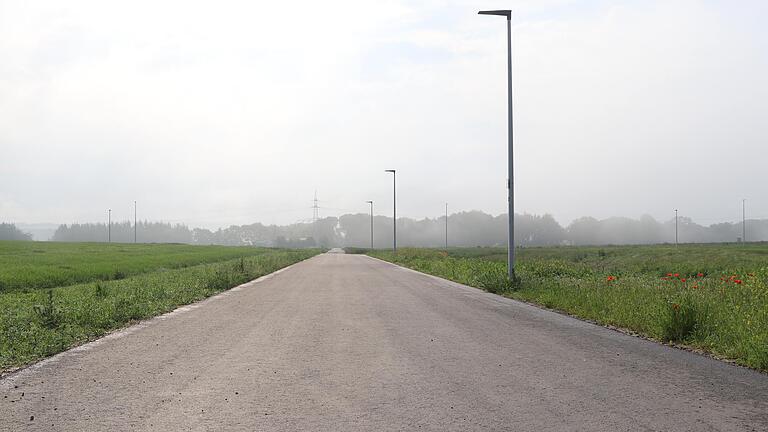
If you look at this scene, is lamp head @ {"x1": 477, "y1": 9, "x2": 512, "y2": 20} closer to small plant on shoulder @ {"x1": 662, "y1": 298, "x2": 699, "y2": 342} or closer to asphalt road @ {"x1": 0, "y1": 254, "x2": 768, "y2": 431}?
asphalt road @ {"x1": 0, "y1": 254, "x2": 768, "y2": 431}

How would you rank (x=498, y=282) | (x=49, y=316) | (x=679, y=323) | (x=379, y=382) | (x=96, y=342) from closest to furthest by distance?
(x=379, y=382), (x=96, y=342), (x=679, y=323), (x=49, y=316), (x=498, y=282)

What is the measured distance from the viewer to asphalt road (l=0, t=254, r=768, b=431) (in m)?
5.20

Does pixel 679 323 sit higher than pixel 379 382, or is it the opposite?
pixel 679 323

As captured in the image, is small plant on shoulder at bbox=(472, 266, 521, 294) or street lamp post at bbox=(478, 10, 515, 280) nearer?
small plant on shoulder at bbox=(472, 266, 521, 294)

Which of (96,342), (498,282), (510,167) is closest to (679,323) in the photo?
(96,342)

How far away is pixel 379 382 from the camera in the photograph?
6617mm

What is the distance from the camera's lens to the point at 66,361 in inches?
310

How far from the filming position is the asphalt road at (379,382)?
520cm

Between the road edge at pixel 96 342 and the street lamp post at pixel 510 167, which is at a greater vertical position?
the street lamp post at pixel 510 167

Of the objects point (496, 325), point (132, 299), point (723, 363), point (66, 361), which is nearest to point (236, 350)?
point (66, 361)

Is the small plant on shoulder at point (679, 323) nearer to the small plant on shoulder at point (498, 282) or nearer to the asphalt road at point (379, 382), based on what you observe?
the asphalt road at point (379, 382)

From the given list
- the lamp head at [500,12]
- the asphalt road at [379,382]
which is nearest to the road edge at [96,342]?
the asphalt road at [379,382]

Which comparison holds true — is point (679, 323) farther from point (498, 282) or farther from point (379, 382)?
point (498, 282)

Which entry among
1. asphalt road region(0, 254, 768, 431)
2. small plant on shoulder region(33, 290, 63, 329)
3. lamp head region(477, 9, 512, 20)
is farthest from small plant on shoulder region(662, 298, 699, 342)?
lamp head region(477, 9, 512, 20)
